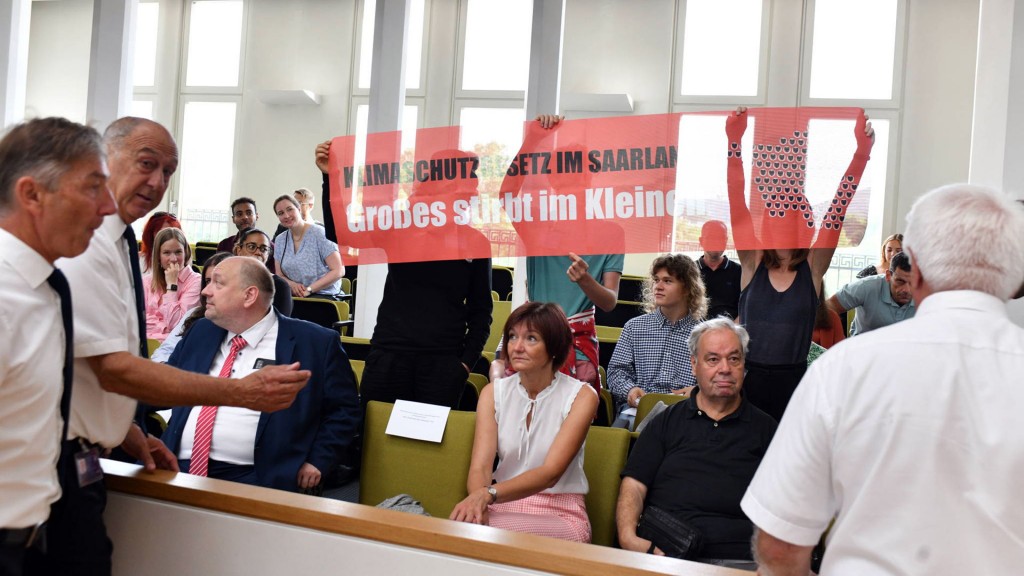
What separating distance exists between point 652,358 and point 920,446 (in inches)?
111

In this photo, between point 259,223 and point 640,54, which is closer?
point 640,54

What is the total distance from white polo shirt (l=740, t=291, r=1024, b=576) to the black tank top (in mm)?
2007

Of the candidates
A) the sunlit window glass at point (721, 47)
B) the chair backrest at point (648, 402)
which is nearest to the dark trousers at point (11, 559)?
the chair backrest at point (648, 402)

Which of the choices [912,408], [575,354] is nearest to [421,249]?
[575,354]

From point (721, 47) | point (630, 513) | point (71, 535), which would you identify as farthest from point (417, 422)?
point (721, 47)

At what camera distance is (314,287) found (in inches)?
252

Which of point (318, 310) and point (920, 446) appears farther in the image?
point (318, 310)

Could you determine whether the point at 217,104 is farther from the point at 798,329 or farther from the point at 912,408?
the point at 912,408

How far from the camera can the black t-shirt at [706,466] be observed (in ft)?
8.68

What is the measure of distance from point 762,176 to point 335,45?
30.1ft

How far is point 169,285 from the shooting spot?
17.0ft

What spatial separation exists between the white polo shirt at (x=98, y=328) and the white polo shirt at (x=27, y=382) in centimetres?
20

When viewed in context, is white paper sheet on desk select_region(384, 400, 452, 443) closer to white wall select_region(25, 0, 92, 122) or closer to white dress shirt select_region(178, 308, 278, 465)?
white dress shirt select_region(178, 308, 278, 465)

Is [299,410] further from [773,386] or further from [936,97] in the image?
[936,97]
